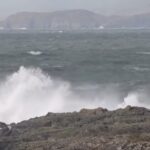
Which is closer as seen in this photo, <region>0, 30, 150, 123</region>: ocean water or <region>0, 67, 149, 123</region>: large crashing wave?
<region>0, 67, 149, 123</region>: large crashing wave

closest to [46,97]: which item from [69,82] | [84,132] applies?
[69,82]

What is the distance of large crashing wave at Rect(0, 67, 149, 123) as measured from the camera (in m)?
30.5

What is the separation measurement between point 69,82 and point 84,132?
2638 cm

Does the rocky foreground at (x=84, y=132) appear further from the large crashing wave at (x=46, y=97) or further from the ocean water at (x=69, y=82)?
the ocean water at (x=69, y=82)

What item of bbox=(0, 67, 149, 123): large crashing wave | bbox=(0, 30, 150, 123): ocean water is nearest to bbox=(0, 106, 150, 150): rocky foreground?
bbox=(0, 67, 149, 123): large crashing wave

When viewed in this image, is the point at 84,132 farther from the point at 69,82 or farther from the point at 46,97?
the point at 69,82

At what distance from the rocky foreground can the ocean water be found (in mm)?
9528

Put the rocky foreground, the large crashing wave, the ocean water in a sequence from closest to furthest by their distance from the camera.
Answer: the rocky foreground, the large crashing wave, the ocean water

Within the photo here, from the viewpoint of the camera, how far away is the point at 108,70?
50.4 meters

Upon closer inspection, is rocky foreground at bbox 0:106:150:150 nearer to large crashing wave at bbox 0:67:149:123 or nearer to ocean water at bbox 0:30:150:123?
large crashing wave at bbox 0:67:149:123

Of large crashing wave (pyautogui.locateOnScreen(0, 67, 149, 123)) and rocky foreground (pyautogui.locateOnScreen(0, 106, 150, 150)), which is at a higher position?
large crashing wave (pyautogui.locateOnScreen(0, 67, 149, 123))

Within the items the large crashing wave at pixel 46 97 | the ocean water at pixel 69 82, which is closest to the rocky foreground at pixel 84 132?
the large crashing wave at pixel 46 97

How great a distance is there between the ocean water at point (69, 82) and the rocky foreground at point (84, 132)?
9528 mm

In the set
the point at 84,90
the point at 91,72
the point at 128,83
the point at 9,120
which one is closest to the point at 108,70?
the point at 91,72
